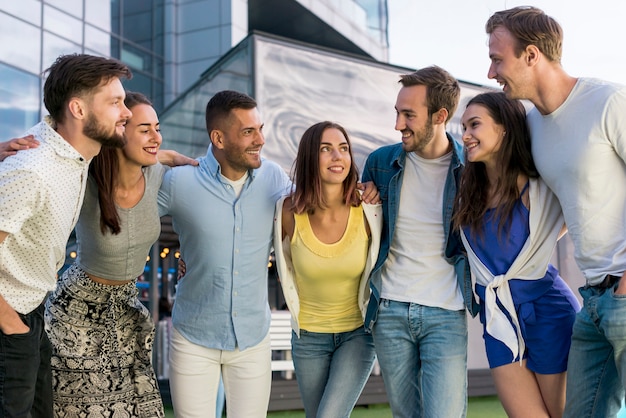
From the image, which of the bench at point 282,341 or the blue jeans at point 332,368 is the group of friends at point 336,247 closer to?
the blue jeans at point 332,368

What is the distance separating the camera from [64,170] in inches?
118

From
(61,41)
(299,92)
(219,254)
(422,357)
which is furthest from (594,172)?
(61,41)

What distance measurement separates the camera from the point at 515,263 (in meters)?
3.27

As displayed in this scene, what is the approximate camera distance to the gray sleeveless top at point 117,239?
3463 millimetres

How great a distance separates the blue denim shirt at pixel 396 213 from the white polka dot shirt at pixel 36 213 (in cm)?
145

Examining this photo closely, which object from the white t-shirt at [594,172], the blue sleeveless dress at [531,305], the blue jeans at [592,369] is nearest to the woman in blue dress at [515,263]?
the blue sleeveless dress at [531,305]

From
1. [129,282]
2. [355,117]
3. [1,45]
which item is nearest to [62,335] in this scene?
[129,282]

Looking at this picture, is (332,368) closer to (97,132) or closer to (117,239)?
(117,239)

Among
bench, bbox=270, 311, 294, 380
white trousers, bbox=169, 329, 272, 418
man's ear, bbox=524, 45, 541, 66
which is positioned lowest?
bench, bbox=270, 311, 294, 380

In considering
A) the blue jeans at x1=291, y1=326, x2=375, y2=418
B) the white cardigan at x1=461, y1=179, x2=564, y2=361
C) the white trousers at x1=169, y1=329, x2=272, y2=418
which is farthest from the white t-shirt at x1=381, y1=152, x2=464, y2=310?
the white trousers at x1=169, y1=329, x2=272, y2=418

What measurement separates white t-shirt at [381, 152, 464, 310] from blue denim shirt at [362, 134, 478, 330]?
0.11ft

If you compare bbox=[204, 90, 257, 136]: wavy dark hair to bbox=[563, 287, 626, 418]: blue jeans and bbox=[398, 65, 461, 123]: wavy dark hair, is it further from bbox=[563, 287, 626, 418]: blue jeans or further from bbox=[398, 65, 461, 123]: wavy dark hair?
bbox=[563, 287, 626, 418]: blue jeans

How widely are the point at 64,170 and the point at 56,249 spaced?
→ 32cm

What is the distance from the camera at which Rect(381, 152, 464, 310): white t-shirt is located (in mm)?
3521
